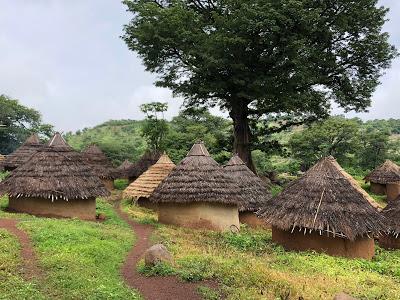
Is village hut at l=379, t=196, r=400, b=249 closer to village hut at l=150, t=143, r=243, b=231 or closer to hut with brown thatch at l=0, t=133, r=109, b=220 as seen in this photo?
village hut at l=150, t=143, r=243, b=231

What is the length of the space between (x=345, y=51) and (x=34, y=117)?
45.6m

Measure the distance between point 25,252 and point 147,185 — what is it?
15366 mm

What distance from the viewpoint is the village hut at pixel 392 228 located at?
745 inches

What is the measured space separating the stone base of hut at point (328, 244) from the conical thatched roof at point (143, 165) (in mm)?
22064

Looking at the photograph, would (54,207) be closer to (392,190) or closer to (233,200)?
(233,200)

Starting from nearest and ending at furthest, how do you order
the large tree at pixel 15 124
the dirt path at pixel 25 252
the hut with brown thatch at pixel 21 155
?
the dirt path at pixel 25 252 → the hut with brown thatch at pixel 21 155 → the large tree at pixel 15 124

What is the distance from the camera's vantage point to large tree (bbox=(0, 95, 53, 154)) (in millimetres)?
58562

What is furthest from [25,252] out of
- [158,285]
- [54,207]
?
[54,207]

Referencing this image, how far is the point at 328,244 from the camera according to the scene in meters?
16.5

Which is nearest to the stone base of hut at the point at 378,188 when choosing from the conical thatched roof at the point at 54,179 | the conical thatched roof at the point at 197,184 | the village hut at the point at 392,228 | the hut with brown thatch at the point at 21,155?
the village hut at the point at 392,228

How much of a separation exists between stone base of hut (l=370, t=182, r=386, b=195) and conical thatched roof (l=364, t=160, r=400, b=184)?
800 millimetres

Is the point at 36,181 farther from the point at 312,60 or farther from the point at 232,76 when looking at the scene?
the point at 312,60

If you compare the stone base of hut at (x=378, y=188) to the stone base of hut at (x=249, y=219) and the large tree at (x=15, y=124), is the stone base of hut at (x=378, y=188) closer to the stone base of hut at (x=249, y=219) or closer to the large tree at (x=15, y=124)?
the stone base of hut at (x=249, y=219)

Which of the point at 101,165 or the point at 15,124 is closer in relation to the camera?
the point at 101,165
